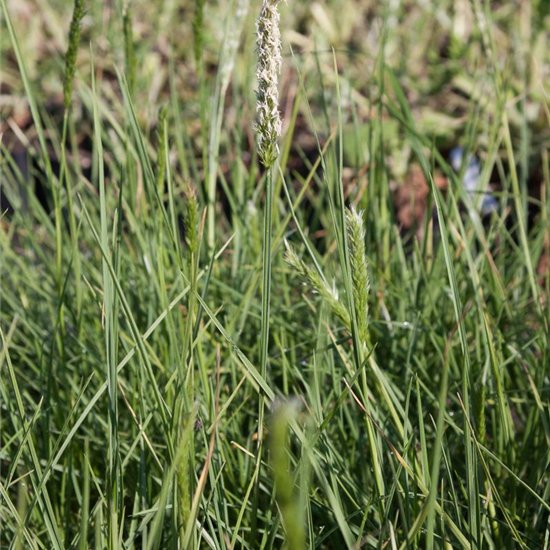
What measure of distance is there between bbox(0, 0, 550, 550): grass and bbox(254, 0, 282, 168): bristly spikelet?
43 mm

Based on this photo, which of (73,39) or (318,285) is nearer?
(318,285)

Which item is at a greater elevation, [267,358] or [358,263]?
[358,263]

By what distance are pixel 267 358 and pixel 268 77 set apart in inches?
15.8

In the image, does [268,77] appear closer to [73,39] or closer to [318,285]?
[318,285]

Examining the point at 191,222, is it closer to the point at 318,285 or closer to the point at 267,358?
the point at 318,285

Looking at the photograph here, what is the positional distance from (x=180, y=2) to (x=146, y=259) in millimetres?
2805

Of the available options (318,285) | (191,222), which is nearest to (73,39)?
(191,222)

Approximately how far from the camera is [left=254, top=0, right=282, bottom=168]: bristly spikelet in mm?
620

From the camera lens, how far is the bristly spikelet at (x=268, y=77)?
2.03 feet

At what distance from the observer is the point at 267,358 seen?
35.6 inches

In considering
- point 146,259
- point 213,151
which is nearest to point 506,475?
point 146,259

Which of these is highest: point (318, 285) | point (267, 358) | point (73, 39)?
point (73, 39)

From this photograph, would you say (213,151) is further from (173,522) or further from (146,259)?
(173,522)

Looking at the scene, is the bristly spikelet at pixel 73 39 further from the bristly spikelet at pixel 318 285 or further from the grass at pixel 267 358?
the bristly spikelet at pixel 318 285
